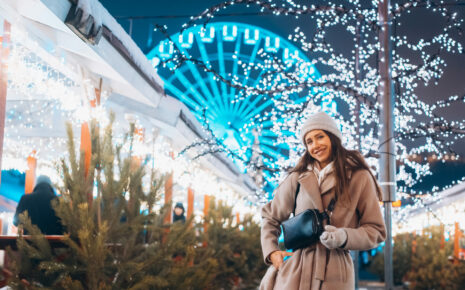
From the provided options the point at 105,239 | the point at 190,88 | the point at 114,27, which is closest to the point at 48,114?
the point at 114,27

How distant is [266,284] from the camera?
275cm

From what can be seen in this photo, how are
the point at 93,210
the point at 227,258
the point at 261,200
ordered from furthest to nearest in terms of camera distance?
the point at 227,258 < the point at 261,200 < the point at 93,210

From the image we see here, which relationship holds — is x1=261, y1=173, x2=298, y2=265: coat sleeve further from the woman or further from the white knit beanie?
the white knit beanie

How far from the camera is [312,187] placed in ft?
8.82

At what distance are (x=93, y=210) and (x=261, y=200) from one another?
5202 mm

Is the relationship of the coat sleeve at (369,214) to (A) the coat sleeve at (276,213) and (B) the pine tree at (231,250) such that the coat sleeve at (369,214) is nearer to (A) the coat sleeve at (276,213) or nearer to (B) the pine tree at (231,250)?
(A) the coat sleeve at (276,213)

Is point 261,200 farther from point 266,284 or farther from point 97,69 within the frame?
point 266,284

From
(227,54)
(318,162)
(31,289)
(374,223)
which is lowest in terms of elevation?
(31,289)

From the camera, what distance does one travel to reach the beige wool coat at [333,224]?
8.34 ft

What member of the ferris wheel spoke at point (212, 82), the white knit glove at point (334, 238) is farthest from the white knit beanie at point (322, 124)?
the ferris wheel spoke at point (212, 82)

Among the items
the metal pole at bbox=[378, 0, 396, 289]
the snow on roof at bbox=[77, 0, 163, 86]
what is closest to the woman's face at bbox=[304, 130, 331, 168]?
the snow on roof at bbox=[77, 0, 163, 86]

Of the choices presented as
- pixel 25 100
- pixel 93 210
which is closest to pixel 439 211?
pixel 25 100

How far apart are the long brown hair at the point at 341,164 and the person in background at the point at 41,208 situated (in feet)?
10.9

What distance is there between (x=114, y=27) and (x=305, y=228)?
10.4 ft
